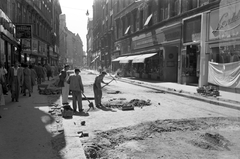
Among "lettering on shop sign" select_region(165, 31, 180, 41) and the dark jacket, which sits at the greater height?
"lettering on shop sign" select_region(165, 31, 180, 41)

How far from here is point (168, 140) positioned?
191 inches

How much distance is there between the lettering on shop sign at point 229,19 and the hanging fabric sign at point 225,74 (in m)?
2.13

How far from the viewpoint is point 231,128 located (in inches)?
234

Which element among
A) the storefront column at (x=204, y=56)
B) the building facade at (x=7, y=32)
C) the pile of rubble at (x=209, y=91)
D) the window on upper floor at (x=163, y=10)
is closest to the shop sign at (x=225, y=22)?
the storefront column at (x=204, y=56)

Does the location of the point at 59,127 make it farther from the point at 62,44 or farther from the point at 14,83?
the point at 62,44

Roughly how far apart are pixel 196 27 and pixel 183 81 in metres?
4.35

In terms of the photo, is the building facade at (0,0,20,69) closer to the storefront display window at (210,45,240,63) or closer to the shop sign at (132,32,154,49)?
the storefront display window at (210,45,240,63)

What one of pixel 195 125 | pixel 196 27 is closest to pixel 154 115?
pixel 195 125

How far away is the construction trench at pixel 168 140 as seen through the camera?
4.12 m

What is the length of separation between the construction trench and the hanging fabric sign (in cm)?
674

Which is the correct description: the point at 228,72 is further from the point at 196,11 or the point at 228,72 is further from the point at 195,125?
the point at 195,125

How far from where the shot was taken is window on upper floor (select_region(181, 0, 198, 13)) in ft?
57.5

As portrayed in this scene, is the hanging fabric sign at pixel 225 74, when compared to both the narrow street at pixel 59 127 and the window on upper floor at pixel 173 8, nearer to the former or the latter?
the narrow street at pixel 59 127

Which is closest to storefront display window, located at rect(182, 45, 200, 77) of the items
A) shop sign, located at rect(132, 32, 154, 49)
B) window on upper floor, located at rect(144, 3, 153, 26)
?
shop sign, located at rect(132, 32, 154, 49)
